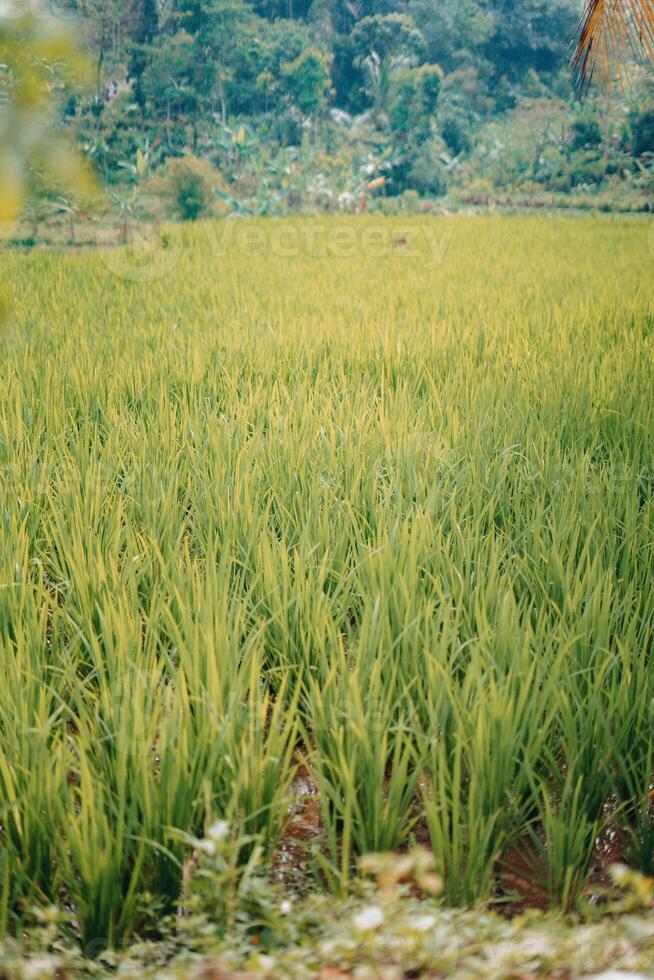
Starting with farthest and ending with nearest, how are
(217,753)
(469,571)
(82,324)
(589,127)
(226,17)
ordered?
(226,17) → (589,127) → (82,324) → (469,571) → (217,753)

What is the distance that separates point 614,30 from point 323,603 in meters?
4.82

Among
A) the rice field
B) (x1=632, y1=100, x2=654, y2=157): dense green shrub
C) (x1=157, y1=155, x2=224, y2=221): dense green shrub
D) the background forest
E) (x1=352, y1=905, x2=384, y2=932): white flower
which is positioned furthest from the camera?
the background forest

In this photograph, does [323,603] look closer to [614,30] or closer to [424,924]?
[424,924]

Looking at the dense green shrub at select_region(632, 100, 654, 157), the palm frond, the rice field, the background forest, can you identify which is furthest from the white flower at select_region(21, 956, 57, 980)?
the dense green shrub at select_region(632, 100, 654, 157)

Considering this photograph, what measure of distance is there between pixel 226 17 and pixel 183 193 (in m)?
8.62

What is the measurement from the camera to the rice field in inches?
44.0

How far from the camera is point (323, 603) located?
1628mm

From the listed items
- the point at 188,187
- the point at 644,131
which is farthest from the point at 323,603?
A: the point at 644,131

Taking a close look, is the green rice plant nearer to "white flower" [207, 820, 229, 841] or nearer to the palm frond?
"white flower" [207, 820, 229, 841]

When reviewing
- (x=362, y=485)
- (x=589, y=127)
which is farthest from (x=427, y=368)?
(x=589, y=127)

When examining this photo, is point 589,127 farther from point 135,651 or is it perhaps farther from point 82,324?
point 135,651

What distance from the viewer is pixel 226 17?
1877cm

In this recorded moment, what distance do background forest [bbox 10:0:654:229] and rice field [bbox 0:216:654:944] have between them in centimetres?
1218

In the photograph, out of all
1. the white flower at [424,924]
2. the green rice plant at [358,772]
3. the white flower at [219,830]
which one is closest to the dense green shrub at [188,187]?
the green rice plant at [358,772]
